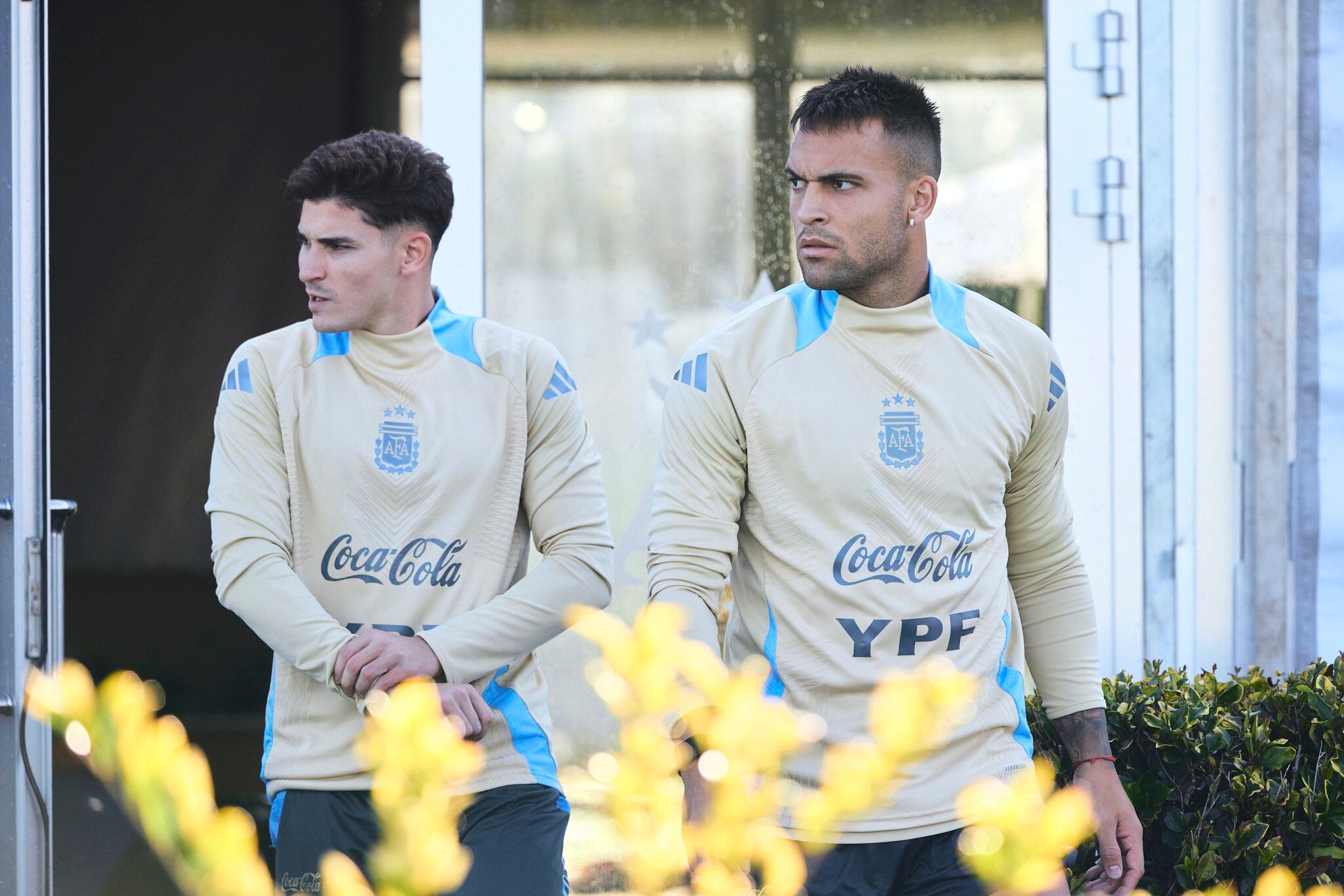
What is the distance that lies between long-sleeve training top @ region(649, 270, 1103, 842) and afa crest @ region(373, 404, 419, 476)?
18.4 inches

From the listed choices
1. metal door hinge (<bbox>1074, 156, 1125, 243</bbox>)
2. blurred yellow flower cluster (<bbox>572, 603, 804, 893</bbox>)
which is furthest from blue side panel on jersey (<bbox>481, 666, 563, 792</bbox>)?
metal door hinge (<bbox>1074, 156, 1125, 243</bbox>)

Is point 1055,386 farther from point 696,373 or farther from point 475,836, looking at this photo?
point 475,836

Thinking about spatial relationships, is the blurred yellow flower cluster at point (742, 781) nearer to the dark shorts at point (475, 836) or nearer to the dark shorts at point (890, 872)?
the dark shorts at point (890, 872)

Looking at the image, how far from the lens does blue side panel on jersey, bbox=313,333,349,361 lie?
2641 mm

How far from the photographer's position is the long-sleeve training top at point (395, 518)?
8.24 feet

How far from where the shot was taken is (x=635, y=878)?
82cm

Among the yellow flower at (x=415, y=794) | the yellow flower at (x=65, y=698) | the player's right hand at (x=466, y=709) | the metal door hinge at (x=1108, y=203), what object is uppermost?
the metal door hinge at (x=1108, y=203)

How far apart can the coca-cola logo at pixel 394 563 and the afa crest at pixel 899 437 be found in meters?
0.76

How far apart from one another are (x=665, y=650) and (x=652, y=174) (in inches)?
135

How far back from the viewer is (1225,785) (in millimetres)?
2990

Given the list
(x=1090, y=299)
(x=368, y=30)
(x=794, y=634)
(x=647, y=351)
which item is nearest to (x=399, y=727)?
(x=794, y=634)

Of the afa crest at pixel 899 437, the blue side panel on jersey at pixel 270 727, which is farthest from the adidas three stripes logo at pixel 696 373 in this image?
the blue side panel on jersey at pixel 270 727

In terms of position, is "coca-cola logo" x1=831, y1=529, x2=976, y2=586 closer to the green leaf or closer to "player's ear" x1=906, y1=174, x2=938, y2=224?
"player's ear" x1=906, y1=174, x2=938, y2=224

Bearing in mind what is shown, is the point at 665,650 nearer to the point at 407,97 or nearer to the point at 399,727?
the point at 399,727
